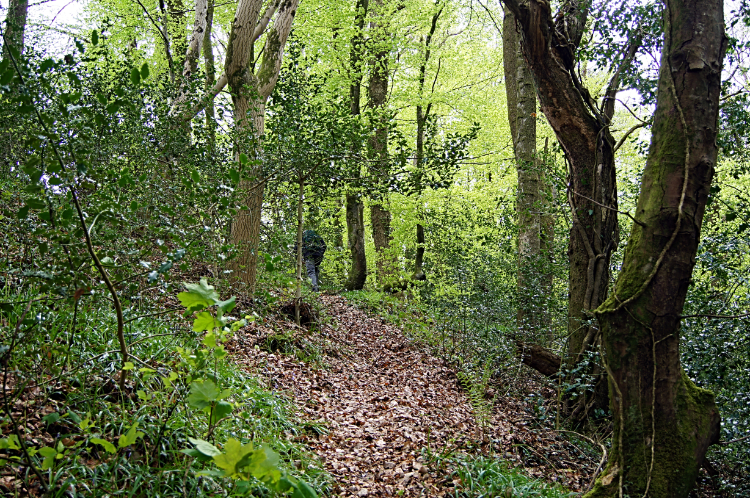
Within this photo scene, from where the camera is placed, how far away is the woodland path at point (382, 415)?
13.3 ft

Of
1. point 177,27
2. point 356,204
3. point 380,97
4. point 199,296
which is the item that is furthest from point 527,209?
point 177,27

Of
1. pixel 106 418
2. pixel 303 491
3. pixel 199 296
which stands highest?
pixel 199 296

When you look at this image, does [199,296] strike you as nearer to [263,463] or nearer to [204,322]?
[204,322]

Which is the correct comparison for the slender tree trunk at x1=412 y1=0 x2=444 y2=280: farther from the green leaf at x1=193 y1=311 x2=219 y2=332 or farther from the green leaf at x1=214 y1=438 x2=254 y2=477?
the green leaf at x1=214 y1=438 x2=254 y2=477

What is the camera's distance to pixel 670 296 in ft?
12.1

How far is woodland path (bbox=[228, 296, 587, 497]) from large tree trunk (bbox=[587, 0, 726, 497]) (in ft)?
3.42

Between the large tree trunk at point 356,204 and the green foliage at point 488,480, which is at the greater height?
the large tree trunk at point 356,204

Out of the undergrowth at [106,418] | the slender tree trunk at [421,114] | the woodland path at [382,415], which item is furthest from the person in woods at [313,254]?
the undergrowth at [106,418]

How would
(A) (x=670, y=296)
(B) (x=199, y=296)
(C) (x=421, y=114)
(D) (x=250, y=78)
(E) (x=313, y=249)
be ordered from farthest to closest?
(C) (x=421, y=114), (E) (x=313, y=249), (D) (x=250, y=78), (A) (x=670, y=296), (B) (x=199, y=296)

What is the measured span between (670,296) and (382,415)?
3235 millimetres

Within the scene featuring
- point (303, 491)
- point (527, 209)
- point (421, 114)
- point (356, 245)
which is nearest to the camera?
point (303, 491)

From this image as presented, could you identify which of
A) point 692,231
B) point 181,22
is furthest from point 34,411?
point 181,22

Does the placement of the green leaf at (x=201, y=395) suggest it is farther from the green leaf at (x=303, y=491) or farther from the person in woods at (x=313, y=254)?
the person in woods at (x=313, y=254)

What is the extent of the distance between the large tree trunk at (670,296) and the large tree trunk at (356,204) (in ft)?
33.0
